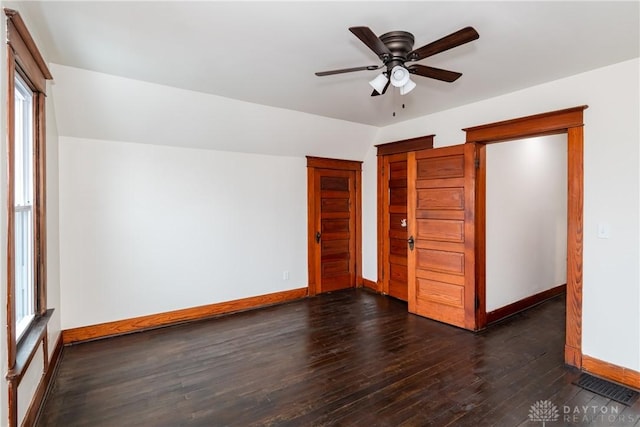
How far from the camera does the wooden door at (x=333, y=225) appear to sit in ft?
16.2

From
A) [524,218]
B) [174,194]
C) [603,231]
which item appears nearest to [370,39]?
[603,231]

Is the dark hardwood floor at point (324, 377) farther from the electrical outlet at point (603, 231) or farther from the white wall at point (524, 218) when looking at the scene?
the electrical outlet at point (603, 231)

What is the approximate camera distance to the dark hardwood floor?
7.07ft

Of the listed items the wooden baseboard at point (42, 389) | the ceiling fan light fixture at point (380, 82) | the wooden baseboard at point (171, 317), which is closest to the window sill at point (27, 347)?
the wooden baseboard at point (42, 389)

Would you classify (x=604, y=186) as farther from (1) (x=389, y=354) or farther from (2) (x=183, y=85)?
(2) (x=183, y=85)

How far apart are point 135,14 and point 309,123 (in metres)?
2.48

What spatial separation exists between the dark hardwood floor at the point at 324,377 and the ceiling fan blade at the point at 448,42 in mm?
2339

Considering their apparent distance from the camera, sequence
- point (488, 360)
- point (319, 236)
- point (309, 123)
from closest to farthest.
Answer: point (488, 360), point (309, 123), point (319, 236)

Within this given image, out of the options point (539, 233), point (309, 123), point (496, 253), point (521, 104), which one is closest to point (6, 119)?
point (309, 123)

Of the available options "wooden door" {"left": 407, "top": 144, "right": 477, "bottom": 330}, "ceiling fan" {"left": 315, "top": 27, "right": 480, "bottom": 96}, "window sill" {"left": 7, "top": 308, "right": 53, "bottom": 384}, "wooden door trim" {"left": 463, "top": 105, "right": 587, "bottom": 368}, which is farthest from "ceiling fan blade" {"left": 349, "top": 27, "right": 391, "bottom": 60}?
"window sill" {"left": 7, "top": 308, "right": 53, "bottom": 384}

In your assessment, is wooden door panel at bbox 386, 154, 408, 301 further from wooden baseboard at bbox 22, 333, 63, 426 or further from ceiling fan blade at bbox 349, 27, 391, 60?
wooden baseboard at bbox 22, 333, 63, 426

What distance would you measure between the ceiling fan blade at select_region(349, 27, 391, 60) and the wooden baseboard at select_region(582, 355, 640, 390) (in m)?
3.02

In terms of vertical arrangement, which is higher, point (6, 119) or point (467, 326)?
point (6, 119)

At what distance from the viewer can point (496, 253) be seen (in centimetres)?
380
